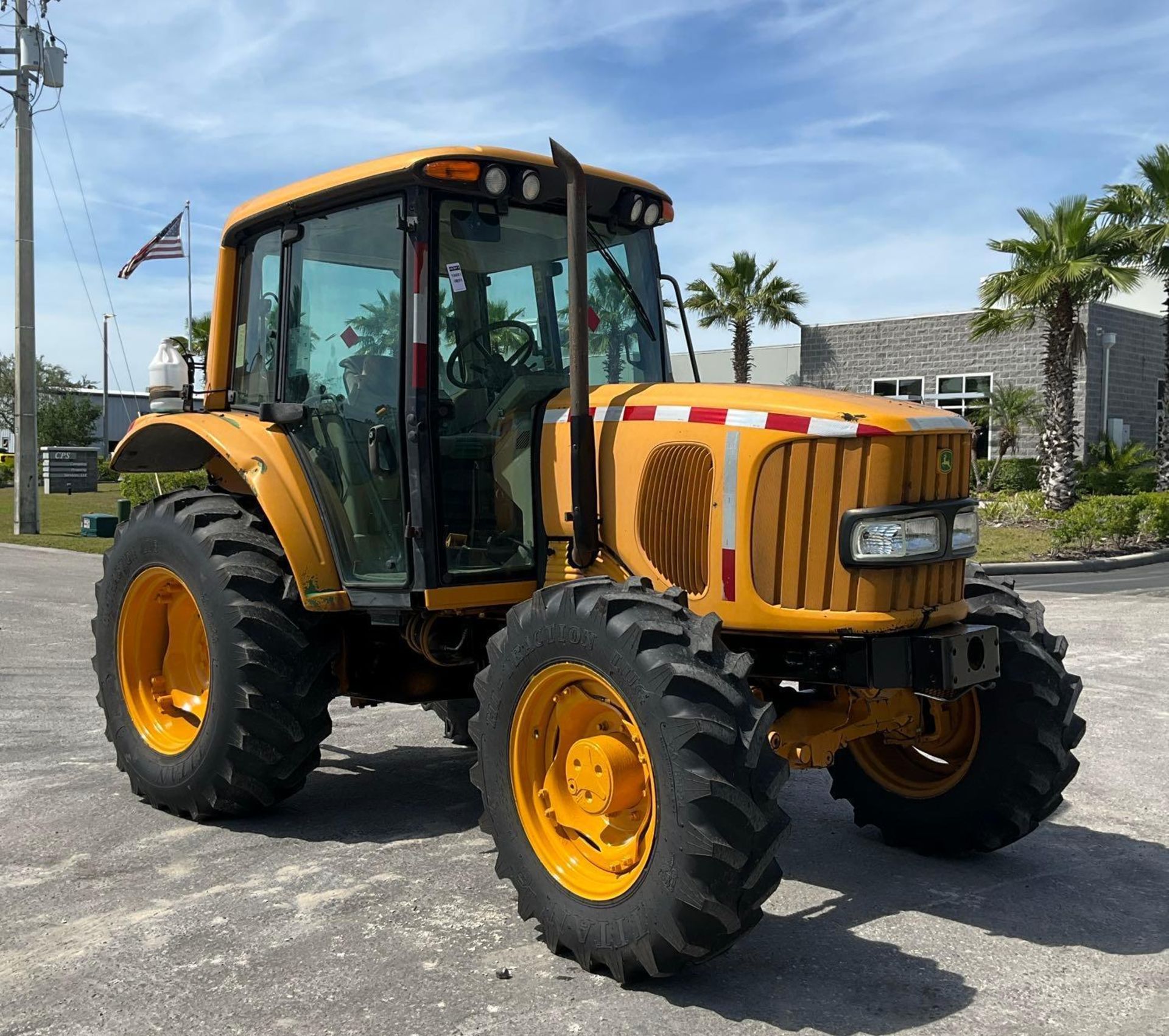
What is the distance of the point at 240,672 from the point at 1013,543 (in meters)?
18.6

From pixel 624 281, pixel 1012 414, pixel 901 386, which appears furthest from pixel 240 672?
pixel 901 386

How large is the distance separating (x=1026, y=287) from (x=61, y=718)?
72.2 feet

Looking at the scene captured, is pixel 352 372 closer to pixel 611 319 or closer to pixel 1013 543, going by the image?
pixel 611 319

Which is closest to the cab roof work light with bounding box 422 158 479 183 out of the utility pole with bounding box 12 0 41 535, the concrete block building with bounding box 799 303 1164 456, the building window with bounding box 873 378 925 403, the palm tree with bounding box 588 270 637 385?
the palm tree with bounding box 588 270 637 385

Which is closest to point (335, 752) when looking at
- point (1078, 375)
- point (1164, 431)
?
point (1164, 431)

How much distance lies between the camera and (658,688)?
12.5ft

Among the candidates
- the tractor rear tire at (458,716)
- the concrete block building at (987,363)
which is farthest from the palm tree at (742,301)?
the tractor rear tire at (458,716)

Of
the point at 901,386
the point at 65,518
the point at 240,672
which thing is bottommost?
the point at 65,518

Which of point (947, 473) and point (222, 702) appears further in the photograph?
point (222, 702)

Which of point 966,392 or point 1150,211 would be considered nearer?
point 1150,211

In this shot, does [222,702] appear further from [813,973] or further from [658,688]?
[813,973]

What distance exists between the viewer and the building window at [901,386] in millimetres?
36188

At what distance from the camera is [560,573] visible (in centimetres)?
493

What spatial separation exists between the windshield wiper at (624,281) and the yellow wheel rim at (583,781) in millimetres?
1991
